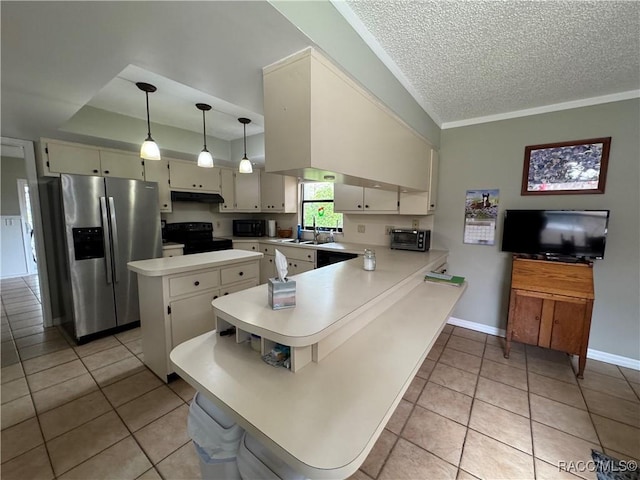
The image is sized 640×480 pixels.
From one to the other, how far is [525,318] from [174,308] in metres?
3.17

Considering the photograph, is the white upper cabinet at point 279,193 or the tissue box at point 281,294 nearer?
the tissue box at point 281,294

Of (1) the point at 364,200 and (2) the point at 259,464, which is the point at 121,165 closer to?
(1) the point at 364,200

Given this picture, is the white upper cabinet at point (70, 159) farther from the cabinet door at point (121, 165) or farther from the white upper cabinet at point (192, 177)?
the white upper cabinet at point (192, 177)

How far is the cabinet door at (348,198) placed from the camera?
3260 millimetres

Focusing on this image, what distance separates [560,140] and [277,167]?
2.92m

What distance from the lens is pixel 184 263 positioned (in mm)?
2070

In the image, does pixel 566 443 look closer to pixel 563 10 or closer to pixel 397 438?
pixel 397 438

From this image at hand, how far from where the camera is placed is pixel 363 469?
4.69ft

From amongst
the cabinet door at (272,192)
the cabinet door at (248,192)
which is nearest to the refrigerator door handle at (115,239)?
the cabinet door at (248,192)

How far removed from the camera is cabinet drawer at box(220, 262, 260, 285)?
2.33m

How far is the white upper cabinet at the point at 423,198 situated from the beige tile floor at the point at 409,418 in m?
1.57

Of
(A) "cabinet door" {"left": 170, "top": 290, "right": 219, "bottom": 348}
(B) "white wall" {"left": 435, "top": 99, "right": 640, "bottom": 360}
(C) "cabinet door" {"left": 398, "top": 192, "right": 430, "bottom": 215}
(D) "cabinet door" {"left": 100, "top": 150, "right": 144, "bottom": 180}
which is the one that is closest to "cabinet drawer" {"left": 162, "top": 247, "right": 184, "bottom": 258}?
(D) "cabinet door" {"left": 100, "top": 150, "right": 144, "bottom": 180}
